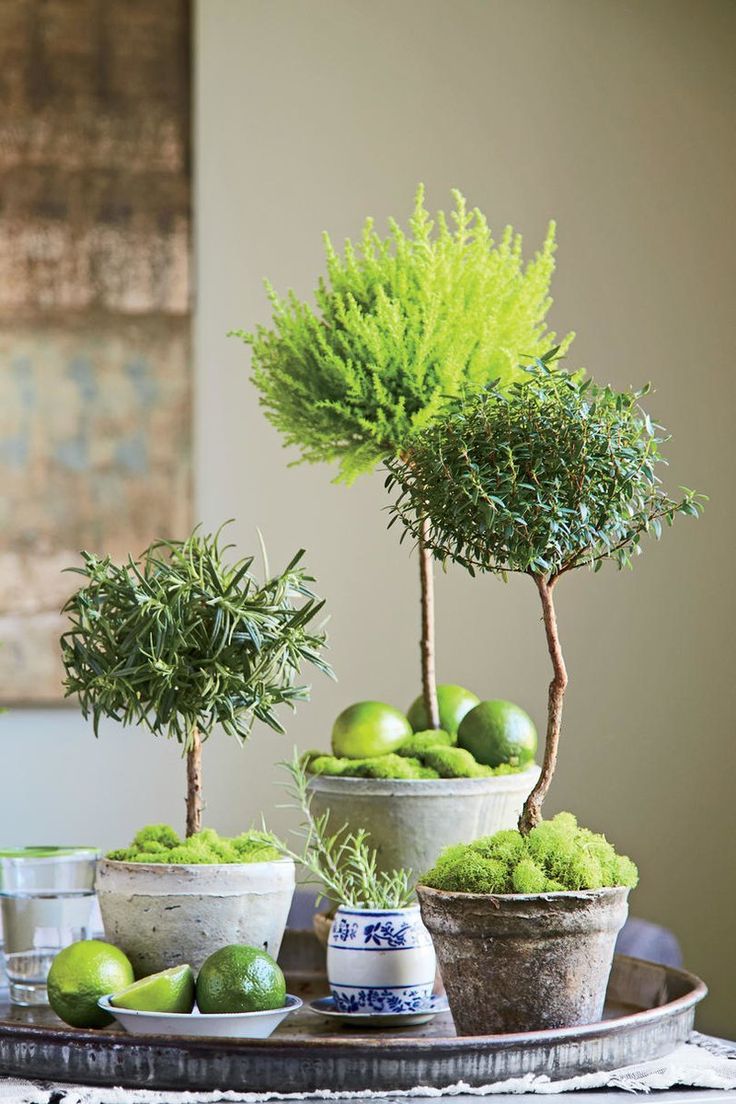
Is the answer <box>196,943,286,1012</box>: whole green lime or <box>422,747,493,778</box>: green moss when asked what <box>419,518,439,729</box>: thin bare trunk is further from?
<box>196,943,286,1012</box>: whole green lime

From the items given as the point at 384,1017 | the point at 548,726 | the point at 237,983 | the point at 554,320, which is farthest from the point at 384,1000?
the point at 554,320

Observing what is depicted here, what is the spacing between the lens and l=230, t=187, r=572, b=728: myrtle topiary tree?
1263 millimetres

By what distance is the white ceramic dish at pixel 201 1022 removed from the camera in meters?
0.91

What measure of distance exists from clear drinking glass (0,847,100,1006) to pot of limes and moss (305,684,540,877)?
A: 0.23 meters

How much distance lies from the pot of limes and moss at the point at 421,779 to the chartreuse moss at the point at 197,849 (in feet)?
0.37

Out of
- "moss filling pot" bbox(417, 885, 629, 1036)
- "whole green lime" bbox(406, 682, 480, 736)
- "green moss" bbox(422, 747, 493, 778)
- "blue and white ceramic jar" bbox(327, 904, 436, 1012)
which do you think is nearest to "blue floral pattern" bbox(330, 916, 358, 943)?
"blue and white ceramic jar" bbox(327, 904, 436, 1012)

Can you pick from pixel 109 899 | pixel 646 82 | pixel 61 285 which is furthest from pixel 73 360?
pixel 109 899

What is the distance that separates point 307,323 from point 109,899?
0.59 metres

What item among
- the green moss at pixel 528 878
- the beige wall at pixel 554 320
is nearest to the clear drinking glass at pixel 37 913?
the green moss at pixel 528 878

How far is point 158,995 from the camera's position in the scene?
0.92 m

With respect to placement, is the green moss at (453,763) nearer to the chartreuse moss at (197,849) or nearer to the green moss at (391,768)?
the green moss at (391,768)

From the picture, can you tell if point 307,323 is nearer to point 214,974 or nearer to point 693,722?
point 214,974

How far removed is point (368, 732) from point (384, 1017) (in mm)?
298

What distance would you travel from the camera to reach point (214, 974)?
3.01 ft
